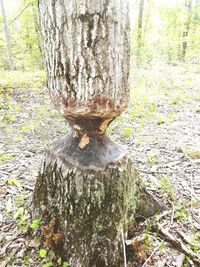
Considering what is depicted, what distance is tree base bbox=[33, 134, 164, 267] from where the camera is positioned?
4.73 feet

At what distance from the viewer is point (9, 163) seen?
2553 millimetres

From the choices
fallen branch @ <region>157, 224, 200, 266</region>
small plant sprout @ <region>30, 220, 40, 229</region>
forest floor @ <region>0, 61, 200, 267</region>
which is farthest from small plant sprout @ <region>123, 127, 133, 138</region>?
small plant sprout @ <region>30, 220, 40, 229</region>

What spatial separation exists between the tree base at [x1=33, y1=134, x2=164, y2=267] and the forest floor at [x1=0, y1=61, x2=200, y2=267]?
15cm

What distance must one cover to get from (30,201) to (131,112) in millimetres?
2726

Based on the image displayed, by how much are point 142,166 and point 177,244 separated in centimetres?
98

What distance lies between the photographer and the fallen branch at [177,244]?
151cm

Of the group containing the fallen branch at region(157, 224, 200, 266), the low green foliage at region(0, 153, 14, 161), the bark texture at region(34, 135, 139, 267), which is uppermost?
the bark texture at region(34, 135, 139, 267)

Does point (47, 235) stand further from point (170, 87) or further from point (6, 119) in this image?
point (170, 87)

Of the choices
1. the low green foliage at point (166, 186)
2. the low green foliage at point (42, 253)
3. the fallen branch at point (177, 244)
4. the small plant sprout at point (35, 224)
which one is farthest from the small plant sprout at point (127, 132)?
the low green foliage at point (42, 253)

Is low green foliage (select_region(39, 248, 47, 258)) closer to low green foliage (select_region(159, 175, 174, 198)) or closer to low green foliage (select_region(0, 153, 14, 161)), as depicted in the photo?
low green foliage (select_region(159, 175, 174, 198))

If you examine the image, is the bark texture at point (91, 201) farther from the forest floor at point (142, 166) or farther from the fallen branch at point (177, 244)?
the fallen branch at point (177, 244)

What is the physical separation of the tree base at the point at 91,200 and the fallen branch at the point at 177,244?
291 mm

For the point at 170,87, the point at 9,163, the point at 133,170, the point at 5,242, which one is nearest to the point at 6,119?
the point at 9,163

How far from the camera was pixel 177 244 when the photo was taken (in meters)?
1.59
